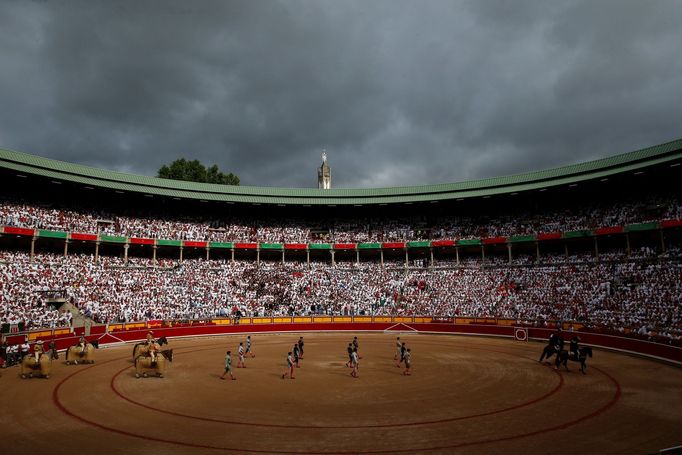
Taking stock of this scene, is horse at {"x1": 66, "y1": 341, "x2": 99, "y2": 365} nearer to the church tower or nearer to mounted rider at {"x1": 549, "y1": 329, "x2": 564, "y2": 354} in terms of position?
mounted rider at {"x1": 549, "y1": 329, "x2": 564, "y2": 354}

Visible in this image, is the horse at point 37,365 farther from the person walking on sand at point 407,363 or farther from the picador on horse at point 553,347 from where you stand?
the picador on horse at point 553,347

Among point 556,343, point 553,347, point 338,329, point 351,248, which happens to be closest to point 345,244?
point 351,248

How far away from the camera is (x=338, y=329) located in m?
47.6

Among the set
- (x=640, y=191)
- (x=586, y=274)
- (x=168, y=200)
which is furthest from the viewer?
(x=168, y=200)

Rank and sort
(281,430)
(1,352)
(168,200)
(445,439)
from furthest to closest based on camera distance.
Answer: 1. (168,200)
2. (1,352)
3. (281,430)
4. (445,439)

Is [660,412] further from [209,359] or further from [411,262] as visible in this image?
[411,262]

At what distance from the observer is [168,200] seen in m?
59.8

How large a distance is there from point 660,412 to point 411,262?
1800 inches

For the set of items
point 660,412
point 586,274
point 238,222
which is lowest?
point 660,412

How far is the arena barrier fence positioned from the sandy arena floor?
10.9 feet

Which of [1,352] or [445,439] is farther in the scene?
[1,352]

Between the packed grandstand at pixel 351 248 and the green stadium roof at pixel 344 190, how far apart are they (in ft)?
Result: 0.56

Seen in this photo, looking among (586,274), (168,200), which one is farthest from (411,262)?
(168,200)

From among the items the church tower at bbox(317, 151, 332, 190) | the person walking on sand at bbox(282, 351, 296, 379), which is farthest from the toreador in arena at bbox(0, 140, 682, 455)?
the church tower at bbox(317, 151, 332, 190)
